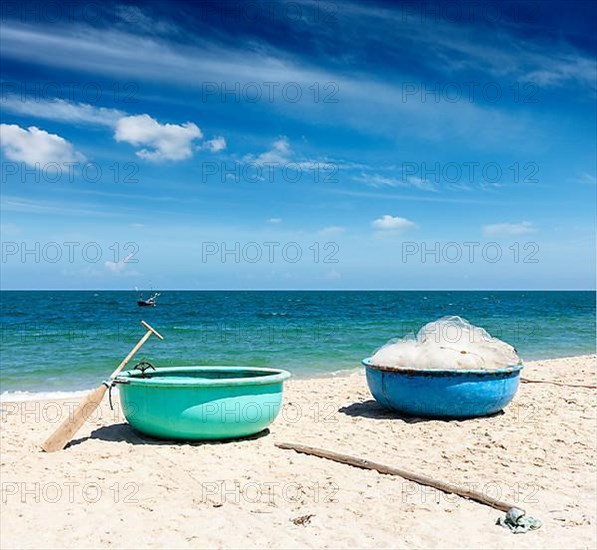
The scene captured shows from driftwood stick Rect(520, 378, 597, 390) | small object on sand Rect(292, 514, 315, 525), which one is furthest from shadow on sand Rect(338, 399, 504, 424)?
small object on sand Rect(292, 514, 315, 525)

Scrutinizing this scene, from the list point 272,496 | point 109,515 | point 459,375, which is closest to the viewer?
point 109,515

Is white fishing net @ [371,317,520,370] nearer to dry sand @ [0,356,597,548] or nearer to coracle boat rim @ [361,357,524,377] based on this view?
coracle boat rim @ [361,357,524,377]

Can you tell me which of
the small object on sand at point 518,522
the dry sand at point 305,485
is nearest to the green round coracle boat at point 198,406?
the dry sand at point 305,485

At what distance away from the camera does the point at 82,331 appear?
1147 inches

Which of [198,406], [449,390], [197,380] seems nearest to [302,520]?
[198,406]

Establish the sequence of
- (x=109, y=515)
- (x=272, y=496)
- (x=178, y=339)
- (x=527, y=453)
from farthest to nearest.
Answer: (x=178, y=339), (x=527, y=453), (x=272, y=496), (x=109, y=515)

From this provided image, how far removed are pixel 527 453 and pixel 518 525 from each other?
2.13 metres

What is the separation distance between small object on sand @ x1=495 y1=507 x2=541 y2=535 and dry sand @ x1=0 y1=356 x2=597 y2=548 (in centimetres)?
6

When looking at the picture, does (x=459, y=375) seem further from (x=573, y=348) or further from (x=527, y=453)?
(x=573, y=348)

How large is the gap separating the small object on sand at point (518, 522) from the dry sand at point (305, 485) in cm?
6

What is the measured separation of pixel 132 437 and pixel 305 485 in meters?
2.56

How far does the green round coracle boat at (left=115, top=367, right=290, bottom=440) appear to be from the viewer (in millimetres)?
6371

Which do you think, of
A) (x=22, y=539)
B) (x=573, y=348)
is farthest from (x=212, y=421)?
(x=573, y=348)

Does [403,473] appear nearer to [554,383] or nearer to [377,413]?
[377,413]
